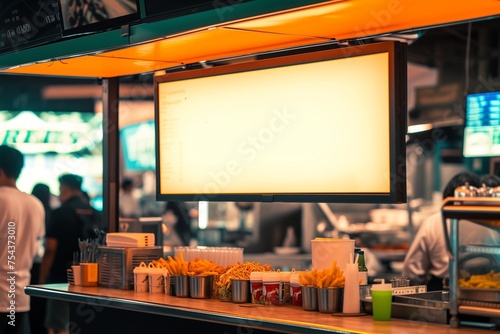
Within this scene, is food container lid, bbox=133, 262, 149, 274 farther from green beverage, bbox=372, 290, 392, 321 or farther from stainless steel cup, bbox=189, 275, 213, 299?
green beverage, bbox=372, 290, 392, 321

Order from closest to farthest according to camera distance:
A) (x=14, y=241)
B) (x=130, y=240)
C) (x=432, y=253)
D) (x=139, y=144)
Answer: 1. (x=130, y=240)
2. (x=14, y=241)
3. (x=432, y=253)
4. (x=139, y=144)

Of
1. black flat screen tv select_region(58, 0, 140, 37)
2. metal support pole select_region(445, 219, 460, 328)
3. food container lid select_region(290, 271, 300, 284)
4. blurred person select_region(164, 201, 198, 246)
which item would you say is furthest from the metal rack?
blurred person select_region(164, 201, 198, 246)

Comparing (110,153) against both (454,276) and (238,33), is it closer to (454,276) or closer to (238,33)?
(238,33)

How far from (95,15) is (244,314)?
67.6 inches

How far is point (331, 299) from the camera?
368 centimetres

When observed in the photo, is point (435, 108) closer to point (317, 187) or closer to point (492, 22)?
point (492, 22)

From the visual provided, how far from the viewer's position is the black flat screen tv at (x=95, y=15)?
165 inches

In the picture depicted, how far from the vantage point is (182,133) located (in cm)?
486

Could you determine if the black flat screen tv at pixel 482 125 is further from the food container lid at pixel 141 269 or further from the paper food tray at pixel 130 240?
the food container lid at pixel 141 269

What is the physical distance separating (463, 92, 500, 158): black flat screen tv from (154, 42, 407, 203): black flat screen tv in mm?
2613

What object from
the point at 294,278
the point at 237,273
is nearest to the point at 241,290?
the point at 237,273


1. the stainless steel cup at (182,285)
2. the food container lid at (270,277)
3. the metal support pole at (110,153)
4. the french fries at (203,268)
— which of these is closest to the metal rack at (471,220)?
the food container lid at (270,277)

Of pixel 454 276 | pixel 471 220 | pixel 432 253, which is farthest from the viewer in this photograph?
pixel 432 253

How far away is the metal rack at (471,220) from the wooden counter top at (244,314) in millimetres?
74
